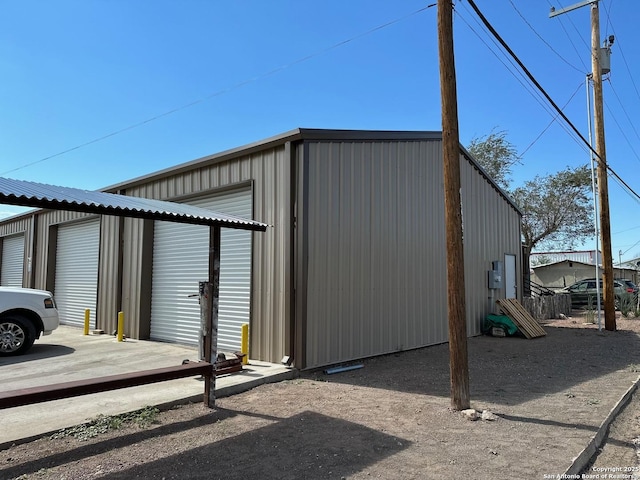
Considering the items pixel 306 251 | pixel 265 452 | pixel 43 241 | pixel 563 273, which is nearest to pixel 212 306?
pixel 265 452

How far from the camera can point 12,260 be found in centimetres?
1741

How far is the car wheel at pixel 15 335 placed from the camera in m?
8.66

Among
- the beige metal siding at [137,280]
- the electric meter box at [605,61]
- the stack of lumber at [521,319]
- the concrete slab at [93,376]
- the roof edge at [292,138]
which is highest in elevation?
the electric meter box at [605,61]

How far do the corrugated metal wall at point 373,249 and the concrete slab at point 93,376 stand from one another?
1392 millimetres

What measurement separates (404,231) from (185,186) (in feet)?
16.6

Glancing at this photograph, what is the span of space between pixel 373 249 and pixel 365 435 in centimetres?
467

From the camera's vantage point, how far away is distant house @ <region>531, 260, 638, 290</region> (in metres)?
34.6

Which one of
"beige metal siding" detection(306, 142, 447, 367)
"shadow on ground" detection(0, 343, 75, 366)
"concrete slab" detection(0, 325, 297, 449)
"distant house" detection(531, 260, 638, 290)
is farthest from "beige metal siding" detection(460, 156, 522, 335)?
"distant house" detection(531, 260, 638, 290)

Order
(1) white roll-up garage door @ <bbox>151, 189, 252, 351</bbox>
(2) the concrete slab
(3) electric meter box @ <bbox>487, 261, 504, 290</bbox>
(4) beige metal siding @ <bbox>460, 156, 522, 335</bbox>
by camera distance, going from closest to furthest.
A: (2) the concrete slab < (1) white roll-up garage door @ <bbox>151, 189, 252, 351</bbox> < (4) beige metal siding @ <bbox>460, 156, 522, 335</bbox> < (3) electric meter box @ <bbox>487, 261, 504, 290</bbox>

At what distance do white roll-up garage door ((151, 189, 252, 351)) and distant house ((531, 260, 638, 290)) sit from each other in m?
30.6

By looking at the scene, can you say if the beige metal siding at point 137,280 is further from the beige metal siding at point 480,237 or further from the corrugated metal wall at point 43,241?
the beige metal siding at point 480,237

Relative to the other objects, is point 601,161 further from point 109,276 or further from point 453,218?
point 109,276

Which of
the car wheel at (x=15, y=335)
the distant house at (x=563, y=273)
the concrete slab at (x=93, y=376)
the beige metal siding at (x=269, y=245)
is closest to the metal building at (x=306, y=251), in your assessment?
the beige metal siding at (x=269, y=245)

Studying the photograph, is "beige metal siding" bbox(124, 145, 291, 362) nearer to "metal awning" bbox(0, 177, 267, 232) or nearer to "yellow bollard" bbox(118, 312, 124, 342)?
"metal awning" bbox(0, 177, 267, 232)
